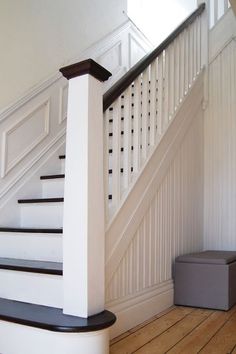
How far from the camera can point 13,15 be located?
8.95ft

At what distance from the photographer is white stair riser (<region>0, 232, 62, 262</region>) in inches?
78.2

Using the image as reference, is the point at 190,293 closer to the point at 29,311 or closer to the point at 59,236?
the point at 59,236

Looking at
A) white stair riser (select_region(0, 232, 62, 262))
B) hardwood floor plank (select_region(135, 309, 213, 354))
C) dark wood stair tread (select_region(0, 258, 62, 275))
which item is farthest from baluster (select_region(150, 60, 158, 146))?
hardwood floor plank (select_region(135, 309, 213, 354))

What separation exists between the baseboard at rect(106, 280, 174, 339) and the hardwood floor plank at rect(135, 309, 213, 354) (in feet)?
0.63

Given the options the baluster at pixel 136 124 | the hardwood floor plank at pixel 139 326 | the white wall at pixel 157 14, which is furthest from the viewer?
the white wall at pixel 157 14

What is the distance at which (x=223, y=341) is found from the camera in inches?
74.4

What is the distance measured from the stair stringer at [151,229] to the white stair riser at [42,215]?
1.68 feet

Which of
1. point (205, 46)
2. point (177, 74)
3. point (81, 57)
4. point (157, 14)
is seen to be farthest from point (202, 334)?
point (157, 14)

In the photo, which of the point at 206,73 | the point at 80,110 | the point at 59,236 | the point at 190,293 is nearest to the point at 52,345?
the point at 59,236

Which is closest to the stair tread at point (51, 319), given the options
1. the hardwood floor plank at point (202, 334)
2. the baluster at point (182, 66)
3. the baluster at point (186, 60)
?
the hardwood floor plank at point (202, 334)

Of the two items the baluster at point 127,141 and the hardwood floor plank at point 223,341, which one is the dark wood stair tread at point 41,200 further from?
the hardwood floor plank at point 223,341

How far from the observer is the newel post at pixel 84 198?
156 cm

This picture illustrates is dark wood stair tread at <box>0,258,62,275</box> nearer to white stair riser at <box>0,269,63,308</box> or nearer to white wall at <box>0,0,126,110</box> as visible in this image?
white stair riser at <box>0,269,63,308</box>

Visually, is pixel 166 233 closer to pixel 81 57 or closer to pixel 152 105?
pixel 152 105
